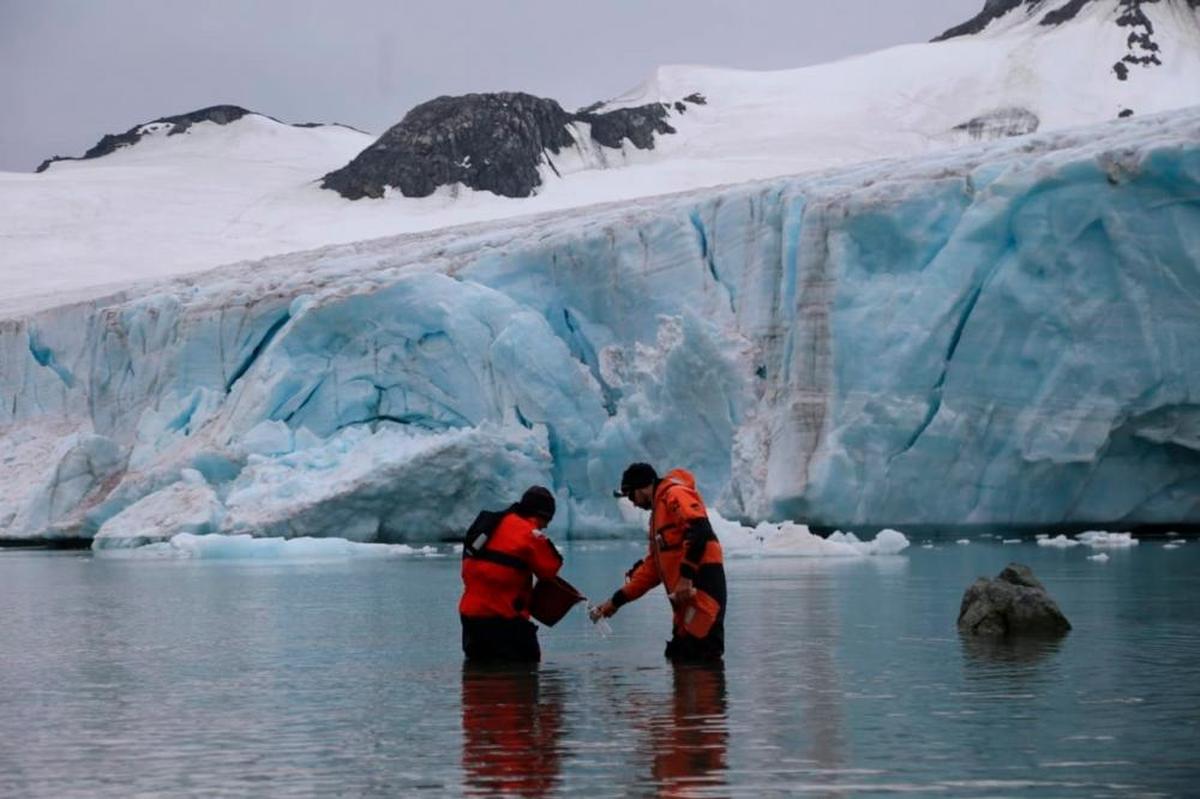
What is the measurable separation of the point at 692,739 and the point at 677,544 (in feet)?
5.92

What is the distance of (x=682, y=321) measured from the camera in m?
19.0

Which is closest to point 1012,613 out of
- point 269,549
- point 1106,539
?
point 1106,539

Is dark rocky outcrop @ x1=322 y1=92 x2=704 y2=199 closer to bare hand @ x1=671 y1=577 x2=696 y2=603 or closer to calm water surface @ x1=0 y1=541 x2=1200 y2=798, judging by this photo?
calm water surface @ x1=0 y1=541 x2=1200 y2=798

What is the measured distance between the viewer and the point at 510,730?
4.97 meters

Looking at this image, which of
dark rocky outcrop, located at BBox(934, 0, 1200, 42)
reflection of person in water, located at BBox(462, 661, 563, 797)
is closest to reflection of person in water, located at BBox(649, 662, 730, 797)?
reflection of person in water, located at BBox(462, 661, 563, 797)

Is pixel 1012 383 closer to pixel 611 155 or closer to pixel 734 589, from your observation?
pixel 734 589

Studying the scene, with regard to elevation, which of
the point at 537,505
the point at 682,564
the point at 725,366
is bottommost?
the point at 682,564

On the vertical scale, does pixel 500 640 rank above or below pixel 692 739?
above

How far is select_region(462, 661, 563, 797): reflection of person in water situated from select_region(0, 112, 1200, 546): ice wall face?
453 inches

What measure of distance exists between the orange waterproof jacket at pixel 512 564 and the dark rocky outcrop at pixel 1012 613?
7.42ft

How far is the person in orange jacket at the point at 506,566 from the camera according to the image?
6598 mm

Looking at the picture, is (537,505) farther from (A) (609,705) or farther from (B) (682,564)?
(A) (609,705)

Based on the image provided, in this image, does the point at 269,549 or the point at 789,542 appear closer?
the point at 789,542

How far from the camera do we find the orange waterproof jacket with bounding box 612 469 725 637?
6.41m
